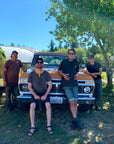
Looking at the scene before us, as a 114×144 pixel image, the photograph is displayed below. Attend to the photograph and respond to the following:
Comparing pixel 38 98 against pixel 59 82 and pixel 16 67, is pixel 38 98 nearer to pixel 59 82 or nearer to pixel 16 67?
pixel 59 82

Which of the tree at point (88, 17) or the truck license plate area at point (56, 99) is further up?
the tree at point (88, 17)

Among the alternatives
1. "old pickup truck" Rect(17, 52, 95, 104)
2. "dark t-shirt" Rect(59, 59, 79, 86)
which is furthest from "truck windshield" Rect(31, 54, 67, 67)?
"dark t-shirt" Rect(59, 59, 79, 86)

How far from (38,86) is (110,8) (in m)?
4.78

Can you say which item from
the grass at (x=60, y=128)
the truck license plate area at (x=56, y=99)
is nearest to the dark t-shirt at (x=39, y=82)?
the truck license plate area at (x=56, y=99)

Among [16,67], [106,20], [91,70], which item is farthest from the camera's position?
[106,20]

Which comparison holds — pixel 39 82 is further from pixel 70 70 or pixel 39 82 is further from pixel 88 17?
pixel 88 17

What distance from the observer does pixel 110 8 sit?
6270mm

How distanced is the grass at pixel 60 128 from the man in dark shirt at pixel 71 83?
34cm

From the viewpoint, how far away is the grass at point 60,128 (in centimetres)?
319

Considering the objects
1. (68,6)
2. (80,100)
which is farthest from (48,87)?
(68,6)

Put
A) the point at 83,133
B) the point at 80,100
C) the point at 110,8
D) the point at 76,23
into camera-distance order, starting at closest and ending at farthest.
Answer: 1. the point at 83,133
2. the point at 80,100
3. the point at 110,8
4. the point at 76,23

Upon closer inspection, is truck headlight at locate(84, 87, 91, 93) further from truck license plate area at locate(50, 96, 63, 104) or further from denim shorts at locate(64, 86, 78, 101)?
truck license plate area at locate(50, 96, 63, 104)

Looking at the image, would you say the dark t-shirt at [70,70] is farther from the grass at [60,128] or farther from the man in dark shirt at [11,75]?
the man in dark shirt at [11,75]

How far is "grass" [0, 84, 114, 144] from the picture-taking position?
10.5ft
